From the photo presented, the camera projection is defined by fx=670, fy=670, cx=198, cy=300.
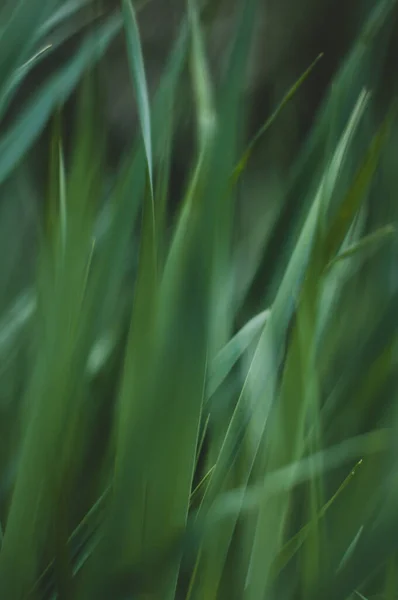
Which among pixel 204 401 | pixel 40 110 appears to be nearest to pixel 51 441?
pixel 204 401

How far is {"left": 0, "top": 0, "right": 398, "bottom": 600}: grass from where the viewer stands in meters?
0.23

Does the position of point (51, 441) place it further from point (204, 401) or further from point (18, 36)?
point (18, 36)

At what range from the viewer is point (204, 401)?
28cm

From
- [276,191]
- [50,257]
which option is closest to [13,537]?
[50,257]

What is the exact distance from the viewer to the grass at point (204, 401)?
0.23 m

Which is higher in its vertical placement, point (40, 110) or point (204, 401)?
point (40, 110)

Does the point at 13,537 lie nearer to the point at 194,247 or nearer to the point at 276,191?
the point at 194,247

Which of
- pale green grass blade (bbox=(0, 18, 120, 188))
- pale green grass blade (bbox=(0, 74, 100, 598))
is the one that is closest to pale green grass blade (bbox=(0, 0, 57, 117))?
pale green grass blade (bbox=(0, 18, 120, 188))

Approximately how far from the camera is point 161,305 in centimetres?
26

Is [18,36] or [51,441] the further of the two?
[18,36]

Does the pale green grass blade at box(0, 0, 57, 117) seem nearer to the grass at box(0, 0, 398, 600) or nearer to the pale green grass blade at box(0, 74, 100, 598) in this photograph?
the grass at box(0, 0, 398, 600)

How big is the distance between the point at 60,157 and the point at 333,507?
0.21 m

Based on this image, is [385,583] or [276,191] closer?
[385,583]

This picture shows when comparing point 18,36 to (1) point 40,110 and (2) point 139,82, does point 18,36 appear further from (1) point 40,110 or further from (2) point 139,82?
(2) point 139,82
